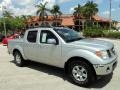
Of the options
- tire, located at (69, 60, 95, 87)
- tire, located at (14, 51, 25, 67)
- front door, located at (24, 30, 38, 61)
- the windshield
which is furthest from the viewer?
tire, located at (14, 51, 25, 67)

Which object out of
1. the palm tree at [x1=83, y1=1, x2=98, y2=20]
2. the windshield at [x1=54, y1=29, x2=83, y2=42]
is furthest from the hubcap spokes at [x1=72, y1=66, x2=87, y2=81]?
the palm tree at [x1=83, y1=1, x2=98, y2=20]

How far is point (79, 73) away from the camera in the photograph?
7.18m

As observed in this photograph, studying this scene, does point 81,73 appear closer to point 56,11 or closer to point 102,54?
point 102,54

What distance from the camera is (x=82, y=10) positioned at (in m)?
69.3

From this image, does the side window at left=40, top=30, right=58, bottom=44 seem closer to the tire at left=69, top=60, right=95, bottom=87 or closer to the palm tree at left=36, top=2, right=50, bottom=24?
the tire at left=69, top=60, right=95, bottom=87

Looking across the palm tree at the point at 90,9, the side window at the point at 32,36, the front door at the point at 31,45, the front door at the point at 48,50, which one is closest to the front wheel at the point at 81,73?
the front door at the point at 48,50

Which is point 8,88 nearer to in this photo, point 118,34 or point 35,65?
point 35,65

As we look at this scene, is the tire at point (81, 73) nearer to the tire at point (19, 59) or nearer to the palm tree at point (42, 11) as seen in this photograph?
the tire at point (19, 59)

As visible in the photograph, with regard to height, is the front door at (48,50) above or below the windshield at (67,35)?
below

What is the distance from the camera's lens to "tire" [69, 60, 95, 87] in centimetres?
688

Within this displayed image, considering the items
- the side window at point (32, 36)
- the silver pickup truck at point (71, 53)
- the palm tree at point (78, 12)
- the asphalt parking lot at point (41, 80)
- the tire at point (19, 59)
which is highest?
the palm tree at point (78, 12)

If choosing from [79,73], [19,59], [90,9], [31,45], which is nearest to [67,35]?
[79,73]

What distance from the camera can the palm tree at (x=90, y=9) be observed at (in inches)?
2724

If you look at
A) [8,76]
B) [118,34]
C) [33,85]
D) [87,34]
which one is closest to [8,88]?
[33,85]
